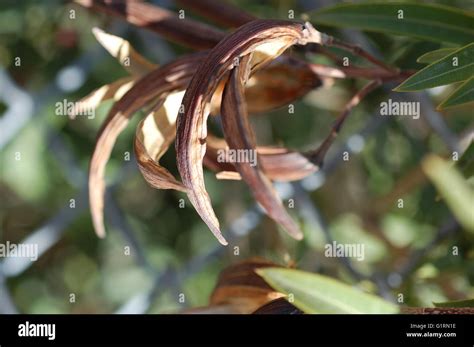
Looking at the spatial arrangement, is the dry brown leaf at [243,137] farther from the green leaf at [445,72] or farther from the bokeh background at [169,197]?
the bokeh background at [169,197]

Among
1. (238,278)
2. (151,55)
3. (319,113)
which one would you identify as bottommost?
(238,278)

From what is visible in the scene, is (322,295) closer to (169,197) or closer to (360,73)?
(360,73)

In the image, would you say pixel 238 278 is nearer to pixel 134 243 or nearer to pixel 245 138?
pixel 245 138

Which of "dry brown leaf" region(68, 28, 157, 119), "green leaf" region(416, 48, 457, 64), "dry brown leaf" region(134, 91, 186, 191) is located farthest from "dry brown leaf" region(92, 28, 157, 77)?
"green leaf" region(416, 48, 457, 64)

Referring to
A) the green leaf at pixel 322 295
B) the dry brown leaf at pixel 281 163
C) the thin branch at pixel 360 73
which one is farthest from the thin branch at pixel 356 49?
the green leaf at pixel 322 295

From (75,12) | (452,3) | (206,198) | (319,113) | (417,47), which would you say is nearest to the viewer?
(206,198)

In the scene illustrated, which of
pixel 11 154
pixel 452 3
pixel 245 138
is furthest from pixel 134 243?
pixel 452 3
